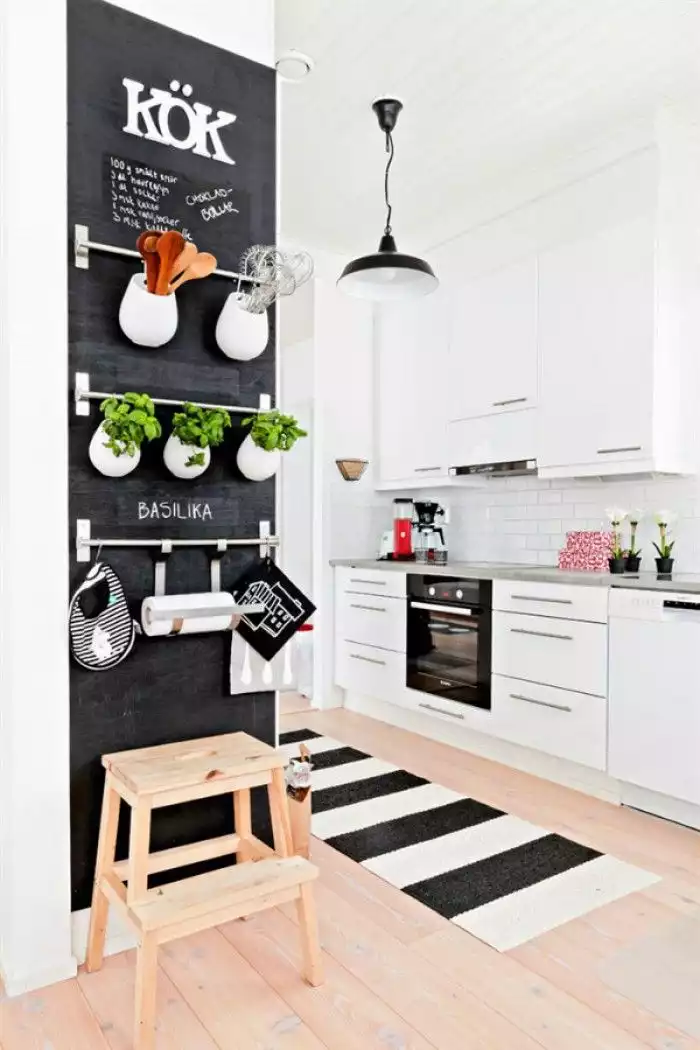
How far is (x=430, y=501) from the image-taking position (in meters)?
4.89

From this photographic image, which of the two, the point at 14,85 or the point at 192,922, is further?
the point at 14,85

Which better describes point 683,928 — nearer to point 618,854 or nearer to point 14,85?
point 618,854

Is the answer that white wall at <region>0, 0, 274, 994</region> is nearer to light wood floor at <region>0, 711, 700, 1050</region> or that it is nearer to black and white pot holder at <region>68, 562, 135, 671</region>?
black and white pot holder at <region>68, 562, 135, 671</region>

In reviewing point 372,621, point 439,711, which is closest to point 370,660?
point 372,621

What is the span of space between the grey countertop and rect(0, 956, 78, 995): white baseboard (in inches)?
90.0

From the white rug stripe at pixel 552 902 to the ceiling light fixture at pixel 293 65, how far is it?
3096 mm

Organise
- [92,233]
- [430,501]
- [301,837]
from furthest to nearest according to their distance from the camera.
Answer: [430,501] < [301,837] < [92,233]

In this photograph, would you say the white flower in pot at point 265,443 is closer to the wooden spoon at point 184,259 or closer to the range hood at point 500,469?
the wooden spoon at point 184,259

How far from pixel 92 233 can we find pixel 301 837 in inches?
77.4

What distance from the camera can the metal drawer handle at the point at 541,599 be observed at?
3.34 m

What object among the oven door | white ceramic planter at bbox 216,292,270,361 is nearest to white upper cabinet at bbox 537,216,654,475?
the oven door

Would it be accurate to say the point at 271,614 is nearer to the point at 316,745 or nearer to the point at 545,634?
the point at 545,634

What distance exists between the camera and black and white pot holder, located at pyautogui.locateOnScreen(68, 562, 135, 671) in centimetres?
201

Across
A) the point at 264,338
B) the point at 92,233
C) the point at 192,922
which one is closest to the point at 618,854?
the point at 192,922
